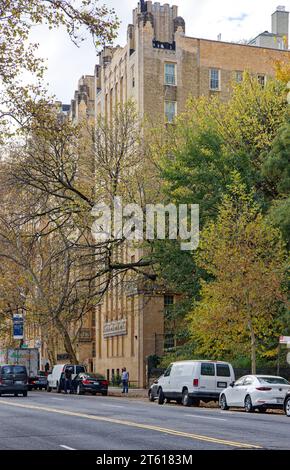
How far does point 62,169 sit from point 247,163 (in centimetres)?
963

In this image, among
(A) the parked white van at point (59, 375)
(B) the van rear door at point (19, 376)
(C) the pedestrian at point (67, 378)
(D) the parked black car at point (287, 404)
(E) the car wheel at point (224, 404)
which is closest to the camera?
(D) the parked black car at point (287, 404)

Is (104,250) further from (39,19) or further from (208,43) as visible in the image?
(39,19)

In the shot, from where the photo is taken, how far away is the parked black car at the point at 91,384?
1943 inches

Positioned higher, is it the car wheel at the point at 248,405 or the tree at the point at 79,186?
the tree at the point at 79,186

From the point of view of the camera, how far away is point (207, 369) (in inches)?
1387

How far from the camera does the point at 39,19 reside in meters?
17.9

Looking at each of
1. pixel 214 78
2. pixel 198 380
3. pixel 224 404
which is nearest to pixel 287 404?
pixel 224 404

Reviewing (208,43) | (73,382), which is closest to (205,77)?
(208,43)

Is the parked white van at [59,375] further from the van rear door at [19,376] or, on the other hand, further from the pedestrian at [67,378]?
the van rear door at [19,376]

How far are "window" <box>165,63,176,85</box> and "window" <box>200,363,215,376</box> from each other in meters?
33.5

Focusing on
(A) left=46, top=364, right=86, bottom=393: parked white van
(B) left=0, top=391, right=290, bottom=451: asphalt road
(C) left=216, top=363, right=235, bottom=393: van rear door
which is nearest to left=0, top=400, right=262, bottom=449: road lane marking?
(B) left=0, top=391, right=290, bottom=451: asphalt road

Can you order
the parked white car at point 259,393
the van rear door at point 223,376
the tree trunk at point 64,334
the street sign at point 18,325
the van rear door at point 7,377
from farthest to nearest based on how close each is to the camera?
the street sign at point 18,325
the tree trunk at point 64,334
the van rear door at point 7,377
the van rear door at point 223,376
the parked white car at point 259,393

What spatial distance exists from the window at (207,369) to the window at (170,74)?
33.5m

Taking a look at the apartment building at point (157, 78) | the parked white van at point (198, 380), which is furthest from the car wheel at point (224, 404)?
the apartment building at point (157, 78)
